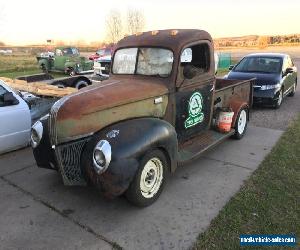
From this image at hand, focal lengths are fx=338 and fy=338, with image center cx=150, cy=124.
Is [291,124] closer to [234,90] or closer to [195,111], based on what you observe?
[234,90]

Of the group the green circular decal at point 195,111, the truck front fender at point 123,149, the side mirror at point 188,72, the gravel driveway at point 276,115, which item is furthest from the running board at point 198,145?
the gravel driveway at point 276,115

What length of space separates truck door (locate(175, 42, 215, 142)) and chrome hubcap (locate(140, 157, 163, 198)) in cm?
110

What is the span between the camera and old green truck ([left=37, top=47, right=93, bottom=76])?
20641 millimetres

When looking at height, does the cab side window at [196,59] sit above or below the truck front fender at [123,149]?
above

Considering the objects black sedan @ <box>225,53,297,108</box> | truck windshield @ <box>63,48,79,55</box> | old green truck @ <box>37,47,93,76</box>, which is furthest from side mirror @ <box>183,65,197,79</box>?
truck windshield @ <box>63,48,79,55</box>

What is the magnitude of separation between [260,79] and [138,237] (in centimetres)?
785

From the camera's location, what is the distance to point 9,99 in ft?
21.0

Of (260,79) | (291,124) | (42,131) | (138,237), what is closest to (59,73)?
(260,79)

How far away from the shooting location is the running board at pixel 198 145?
17.2 ft

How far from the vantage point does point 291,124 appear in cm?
866

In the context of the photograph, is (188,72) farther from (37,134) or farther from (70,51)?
(70,51)

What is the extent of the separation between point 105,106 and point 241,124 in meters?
4.06

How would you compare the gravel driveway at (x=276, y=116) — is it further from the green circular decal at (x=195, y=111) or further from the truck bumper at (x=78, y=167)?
the truck bumper at (x=78, y=167)

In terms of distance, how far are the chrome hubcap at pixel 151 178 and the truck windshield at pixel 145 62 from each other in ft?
4.99
